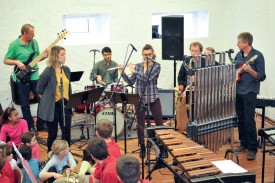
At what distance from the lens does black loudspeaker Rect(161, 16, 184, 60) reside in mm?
7890

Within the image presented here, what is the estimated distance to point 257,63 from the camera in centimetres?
672

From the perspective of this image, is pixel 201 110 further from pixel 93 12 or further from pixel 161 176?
pixel 93 12

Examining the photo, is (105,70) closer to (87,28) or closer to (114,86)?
(114,86)

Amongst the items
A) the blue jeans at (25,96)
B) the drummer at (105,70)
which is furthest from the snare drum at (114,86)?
the blue jeans at (25,96)

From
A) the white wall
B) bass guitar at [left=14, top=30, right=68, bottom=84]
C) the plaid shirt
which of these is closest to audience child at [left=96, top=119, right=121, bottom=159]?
the plaid shirt

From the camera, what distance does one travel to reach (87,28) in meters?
10.4

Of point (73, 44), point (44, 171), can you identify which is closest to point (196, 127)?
point (44, 171)

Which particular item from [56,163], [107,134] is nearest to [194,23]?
[56,163]

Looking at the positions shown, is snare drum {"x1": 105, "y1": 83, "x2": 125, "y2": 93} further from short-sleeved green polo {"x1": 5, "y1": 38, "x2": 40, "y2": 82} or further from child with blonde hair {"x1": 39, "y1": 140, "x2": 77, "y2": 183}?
child with blonde hair {"x1": 39, "y1": 140, "x2": 77, "y2": 183}

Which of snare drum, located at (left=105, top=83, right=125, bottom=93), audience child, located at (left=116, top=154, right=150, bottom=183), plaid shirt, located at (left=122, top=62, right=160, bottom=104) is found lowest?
audience child, located at (left=116, top=154, right=150, bottom=183)

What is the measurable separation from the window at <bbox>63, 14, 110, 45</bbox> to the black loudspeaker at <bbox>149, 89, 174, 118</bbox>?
95.4 inches

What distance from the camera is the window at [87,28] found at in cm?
1014

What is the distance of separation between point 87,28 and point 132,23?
43.1 inches

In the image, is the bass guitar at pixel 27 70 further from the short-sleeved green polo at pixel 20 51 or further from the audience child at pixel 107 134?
the audience child at pixel 107 134
